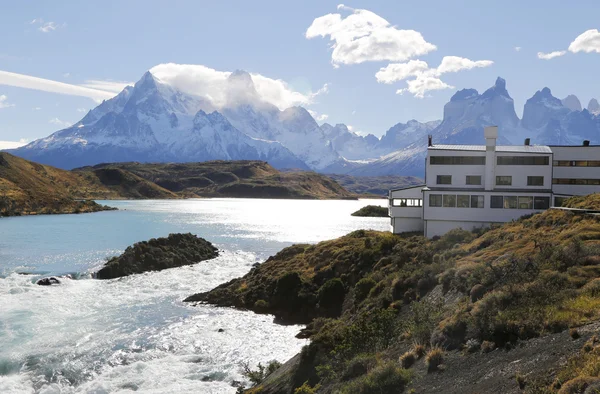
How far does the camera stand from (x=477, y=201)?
5228cm

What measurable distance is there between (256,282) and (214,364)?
20.9 metres

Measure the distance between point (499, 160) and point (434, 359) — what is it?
137 feet

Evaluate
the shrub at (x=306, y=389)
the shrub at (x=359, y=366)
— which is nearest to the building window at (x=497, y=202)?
the shrub at (x=359, y=366)

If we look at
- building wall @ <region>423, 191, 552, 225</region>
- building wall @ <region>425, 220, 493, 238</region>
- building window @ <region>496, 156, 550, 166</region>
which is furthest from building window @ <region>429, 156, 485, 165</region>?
building wall @ <region>425, 220, 493, 238</region>

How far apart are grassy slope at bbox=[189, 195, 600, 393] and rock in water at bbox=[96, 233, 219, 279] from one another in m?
30.8

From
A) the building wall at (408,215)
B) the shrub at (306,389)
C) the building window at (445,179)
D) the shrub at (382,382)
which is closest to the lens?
the shrub at (382,382)

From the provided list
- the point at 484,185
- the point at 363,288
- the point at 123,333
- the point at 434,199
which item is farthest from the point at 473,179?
the point at 123,333

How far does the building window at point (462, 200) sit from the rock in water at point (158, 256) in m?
41.5

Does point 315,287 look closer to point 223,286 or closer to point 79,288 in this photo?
point 223,286

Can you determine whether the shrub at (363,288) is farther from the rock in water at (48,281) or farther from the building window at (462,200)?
the rock in water at (48,281)

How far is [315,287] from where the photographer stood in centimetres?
4619

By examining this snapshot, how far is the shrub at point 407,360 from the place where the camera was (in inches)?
743

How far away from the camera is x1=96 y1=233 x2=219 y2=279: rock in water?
63500mm

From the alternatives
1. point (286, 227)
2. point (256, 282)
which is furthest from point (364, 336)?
point (286, 227)
